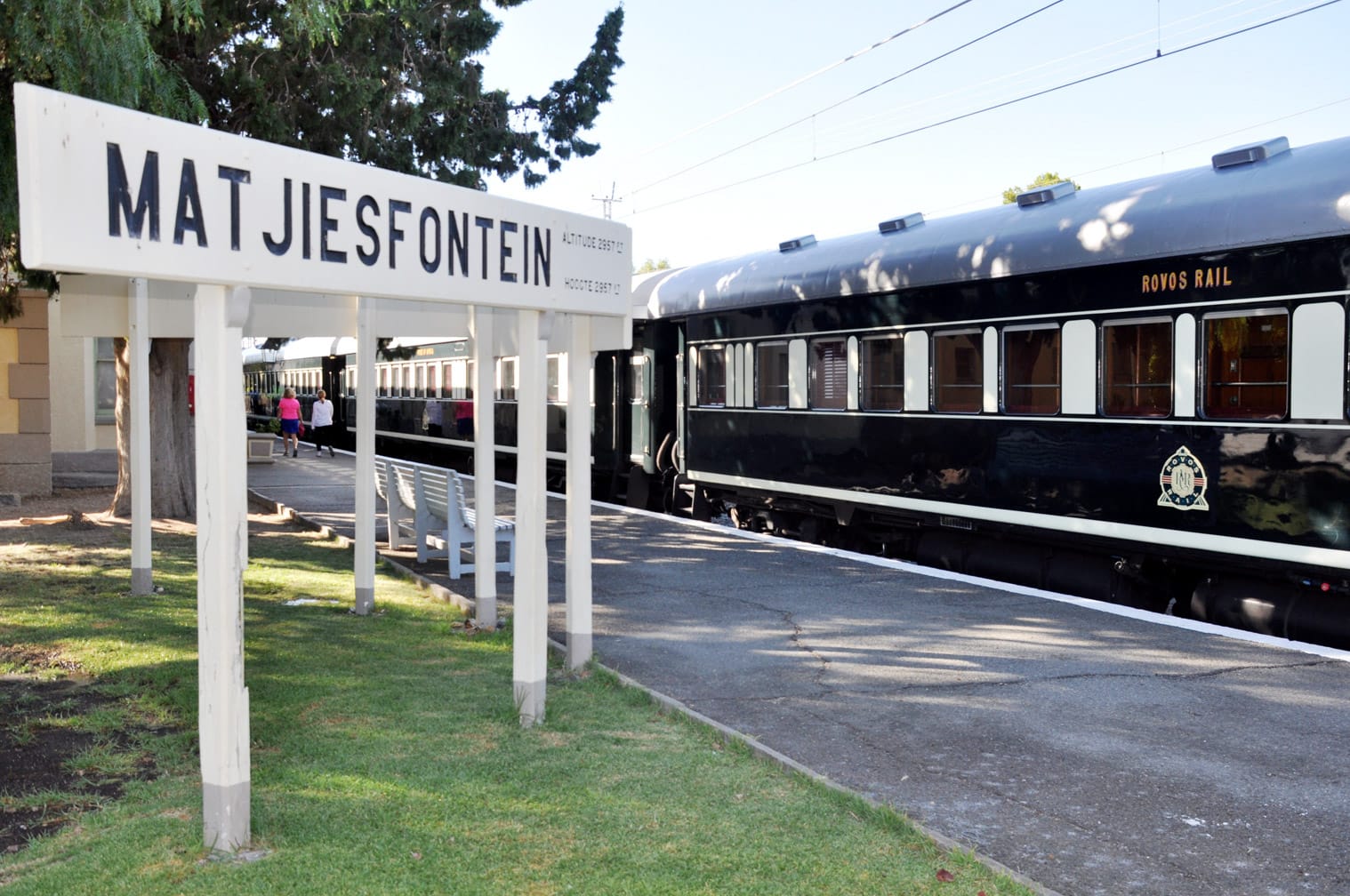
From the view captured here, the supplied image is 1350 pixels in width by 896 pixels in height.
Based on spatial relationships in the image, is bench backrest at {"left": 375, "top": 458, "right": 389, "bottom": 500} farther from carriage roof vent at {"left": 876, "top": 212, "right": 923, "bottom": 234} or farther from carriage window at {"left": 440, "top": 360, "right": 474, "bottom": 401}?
carriage window at {"left": 440, "top": 360, "right": 474, "bottom": 401}

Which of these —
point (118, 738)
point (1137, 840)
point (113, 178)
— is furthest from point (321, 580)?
point (1137, 840)

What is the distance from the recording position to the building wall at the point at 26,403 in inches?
727

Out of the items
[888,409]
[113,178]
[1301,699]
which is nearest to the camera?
[113,178]

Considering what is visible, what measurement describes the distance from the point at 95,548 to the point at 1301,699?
34.5 feet

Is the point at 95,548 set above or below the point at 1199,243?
below

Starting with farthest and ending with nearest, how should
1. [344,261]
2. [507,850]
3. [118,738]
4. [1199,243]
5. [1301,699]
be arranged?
[1199,243] < [1301,699] < [118,738] < [344,261] < [507,850]

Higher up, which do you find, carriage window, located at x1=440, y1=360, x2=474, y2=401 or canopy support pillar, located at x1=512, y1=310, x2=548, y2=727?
carriage window, located at x1=440, y1=360, x2=474, y2=401

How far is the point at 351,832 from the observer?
4582 millimetres

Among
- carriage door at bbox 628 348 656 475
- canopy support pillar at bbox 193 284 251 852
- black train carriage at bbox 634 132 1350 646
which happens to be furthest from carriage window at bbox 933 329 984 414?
canopy support pillar at bbox 193 284 251 852

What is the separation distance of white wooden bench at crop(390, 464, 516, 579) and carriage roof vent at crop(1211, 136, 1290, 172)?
6.04 metres

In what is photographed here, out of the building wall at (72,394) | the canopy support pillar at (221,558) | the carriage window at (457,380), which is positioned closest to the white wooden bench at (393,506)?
the canopy support pillar at (221,558)

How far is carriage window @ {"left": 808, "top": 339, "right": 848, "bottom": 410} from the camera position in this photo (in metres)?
12.4

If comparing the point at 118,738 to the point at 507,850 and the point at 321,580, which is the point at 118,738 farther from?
the point at 321,580

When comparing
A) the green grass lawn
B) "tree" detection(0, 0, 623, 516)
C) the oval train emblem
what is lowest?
the green grass lawn
